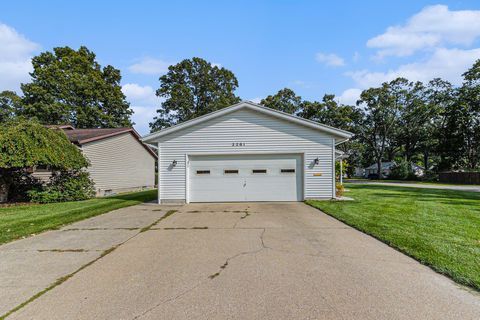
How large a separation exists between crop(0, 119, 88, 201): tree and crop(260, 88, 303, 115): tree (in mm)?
30362

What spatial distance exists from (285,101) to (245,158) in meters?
30.2

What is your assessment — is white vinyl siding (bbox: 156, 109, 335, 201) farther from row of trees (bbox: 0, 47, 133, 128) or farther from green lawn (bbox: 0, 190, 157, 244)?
row of trees (bbox: 0, 47, 133, 128)

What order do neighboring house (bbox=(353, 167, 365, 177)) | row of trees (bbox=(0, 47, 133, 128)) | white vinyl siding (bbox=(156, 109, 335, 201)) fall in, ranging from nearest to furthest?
1. white vinyl siding (bbox=(156, 109, 335, 201))
2. row of trees (bbox=(0, 47, 133, 128))
3. neighboring house (bbox=(353, 167, 365, 177))

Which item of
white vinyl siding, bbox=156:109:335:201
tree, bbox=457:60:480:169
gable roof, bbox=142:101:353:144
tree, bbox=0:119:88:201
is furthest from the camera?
tree, bbox=457:60:480:169

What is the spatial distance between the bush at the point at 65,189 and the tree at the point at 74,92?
2062cm

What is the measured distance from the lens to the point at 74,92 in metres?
31.3

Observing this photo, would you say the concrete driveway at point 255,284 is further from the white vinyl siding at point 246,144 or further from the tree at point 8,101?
the tree at point 8,101

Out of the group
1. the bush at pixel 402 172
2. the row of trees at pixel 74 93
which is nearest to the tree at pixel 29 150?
the row of trees at pixel 74 93

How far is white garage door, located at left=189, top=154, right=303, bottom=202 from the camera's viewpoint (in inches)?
459

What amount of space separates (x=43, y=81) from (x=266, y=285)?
3553 centimetres

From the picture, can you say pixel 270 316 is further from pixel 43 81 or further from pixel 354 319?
pixel 43 81

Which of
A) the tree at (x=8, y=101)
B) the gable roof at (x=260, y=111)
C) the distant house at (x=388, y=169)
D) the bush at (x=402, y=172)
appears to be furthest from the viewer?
the distant house at (x=388, y=169)

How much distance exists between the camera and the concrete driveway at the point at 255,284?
2781 mm

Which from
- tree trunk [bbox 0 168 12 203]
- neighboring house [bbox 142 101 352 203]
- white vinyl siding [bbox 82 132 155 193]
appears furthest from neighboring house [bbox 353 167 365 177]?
tree trunk [bbox 0 168 12 203]
